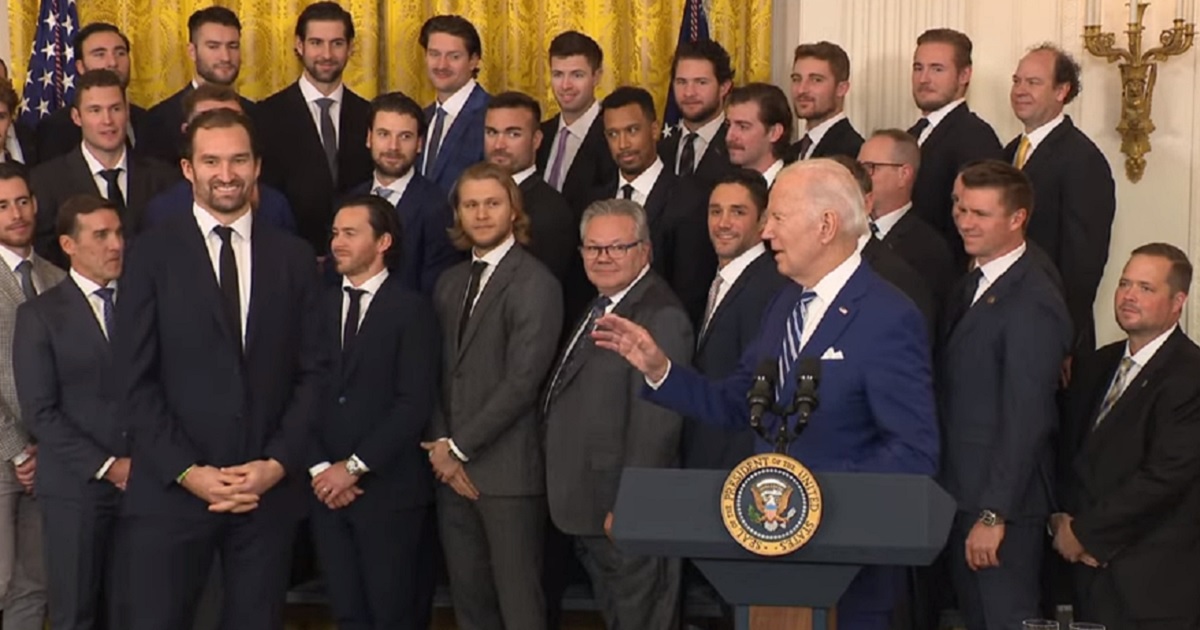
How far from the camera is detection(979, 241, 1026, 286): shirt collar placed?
5.85 metres

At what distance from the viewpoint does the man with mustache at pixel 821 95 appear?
6859 millimetres

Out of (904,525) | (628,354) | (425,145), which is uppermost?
(425,145)

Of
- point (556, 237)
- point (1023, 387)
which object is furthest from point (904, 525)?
point (556, 237)

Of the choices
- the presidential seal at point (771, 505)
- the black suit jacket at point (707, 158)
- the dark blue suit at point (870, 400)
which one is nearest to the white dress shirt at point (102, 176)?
the black suit jacket at point (707, 158)

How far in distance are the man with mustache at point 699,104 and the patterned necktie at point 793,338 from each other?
8.82ft

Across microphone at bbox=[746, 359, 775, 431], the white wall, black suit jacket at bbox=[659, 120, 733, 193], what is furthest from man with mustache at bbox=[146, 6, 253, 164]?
microphone at bbox=[746, 359, 775, 431]

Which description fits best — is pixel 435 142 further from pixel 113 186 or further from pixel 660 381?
pixel 660 381

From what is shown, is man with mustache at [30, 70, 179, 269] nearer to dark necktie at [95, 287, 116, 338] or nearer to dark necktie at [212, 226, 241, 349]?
dark necktie at [95, 287, 116, 338]

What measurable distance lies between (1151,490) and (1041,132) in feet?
5.19

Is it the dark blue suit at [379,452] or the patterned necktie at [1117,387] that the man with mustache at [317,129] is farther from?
the patterned necktie at [1117,387]

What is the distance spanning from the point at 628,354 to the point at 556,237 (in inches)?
95.5

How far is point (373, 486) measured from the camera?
607 cm

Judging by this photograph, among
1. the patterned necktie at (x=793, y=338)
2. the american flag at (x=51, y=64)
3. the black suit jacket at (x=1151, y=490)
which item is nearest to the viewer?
the patterned necktie at (x=793, y=338)

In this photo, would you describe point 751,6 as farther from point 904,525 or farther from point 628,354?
point 904,525
